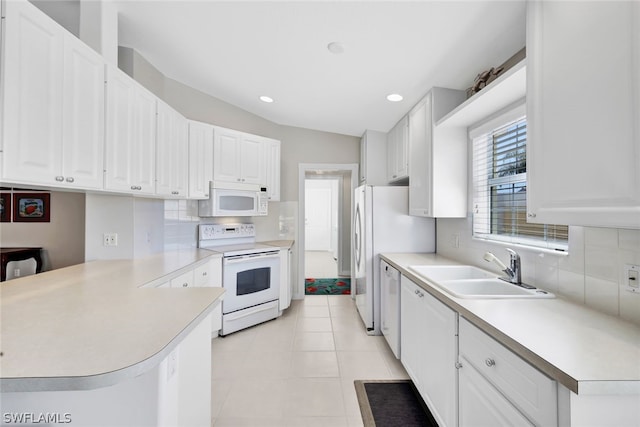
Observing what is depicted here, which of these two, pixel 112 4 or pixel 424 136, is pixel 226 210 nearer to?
pixel 112 4

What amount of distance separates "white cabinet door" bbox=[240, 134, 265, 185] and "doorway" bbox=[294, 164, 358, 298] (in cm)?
81

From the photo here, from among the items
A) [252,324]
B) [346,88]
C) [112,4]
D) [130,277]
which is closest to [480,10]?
[346,88]

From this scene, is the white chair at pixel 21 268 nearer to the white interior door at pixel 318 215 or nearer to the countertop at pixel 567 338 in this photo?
the countertop at pixel 567 338

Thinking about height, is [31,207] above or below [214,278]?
above

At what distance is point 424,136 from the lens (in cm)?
259

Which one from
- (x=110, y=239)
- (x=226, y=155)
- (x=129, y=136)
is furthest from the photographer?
(x=226, y=155)

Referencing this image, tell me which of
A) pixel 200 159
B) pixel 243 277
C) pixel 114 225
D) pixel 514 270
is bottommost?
pixel 243 277

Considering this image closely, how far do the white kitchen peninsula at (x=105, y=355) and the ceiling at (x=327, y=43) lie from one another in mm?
1803

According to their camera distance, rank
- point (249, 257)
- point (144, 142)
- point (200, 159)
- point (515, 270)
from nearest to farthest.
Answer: point (515, 270) < point (144, 142) < point (200, 159) < point (249, 257)

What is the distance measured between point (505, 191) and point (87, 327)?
A: 247 cm

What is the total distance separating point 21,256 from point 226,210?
5.91 feet

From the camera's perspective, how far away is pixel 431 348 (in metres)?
1.70

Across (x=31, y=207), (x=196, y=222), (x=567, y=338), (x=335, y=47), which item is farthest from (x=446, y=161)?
(x=31, y=207)

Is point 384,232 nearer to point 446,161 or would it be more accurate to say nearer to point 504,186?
point 446,161
